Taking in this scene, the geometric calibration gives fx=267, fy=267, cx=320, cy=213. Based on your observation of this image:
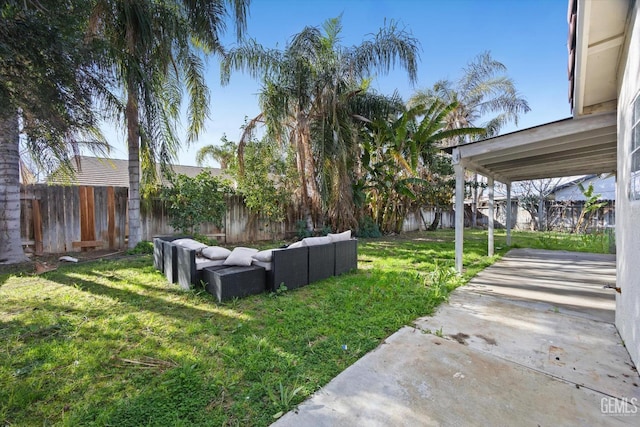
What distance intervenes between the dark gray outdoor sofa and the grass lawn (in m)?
0.19

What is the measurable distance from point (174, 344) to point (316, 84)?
9.10m

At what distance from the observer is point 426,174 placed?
1491cm

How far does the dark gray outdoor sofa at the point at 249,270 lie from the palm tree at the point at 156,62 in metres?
3.14

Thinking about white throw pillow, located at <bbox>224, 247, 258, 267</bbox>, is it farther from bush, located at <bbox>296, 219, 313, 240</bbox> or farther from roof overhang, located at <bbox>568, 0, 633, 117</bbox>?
bush, located at <bbox>296, 219, 313, 240</bbox>

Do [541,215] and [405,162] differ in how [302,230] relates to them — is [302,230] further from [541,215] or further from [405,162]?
[541,215]

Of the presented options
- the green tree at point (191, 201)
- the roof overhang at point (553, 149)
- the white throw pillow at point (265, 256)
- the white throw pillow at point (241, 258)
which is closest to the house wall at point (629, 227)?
the roof overhang at point (553, 149)

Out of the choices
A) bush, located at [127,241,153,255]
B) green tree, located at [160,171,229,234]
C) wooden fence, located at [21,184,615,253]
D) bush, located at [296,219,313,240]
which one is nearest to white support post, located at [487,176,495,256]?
bush, located at [296,219,313,240]

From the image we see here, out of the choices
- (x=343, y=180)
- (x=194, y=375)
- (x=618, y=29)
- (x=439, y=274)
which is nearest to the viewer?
(x=194, y=375)

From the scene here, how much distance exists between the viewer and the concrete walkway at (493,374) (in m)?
1.88

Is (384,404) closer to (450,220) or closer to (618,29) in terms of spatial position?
(618,29)

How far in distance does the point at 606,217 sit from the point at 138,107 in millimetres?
22829

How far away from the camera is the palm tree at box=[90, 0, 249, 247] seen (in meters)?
5.71

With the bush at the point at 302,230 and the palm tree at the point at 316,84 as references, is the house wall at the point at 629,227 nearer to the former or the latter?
the palm tree at the point at 316,84

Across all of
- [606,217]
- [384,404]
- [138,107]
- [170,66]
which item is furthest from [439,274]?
[606,217]
